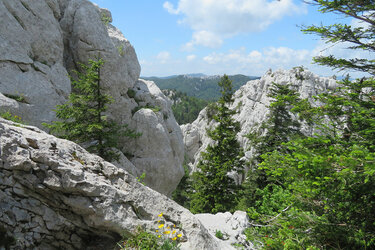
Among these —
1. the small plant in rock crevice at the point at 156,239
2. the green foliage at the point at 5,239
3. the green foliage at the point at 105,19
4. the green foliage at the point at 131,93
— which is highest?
the green foliage at the point at 105,19

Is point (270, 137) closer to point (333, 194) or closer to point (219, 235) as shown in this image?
point (219, 235)

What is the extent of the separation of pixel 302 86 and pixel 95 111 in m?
68.0

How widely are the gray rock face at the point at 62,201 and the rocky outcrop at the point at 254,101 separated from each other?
5766 cm

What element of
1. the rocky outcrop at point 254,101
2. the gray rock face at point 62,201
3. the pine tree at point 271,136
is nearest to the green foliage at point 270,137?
Answer: the pine tree at point 271,136

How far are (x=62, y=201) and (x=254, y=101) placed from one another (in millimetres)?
74639

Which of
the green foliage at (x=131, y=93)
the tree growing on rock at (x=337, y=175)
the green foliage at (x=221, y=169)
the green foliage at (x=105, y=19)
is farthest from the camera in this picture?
the green foliage at (x=105, y=19)

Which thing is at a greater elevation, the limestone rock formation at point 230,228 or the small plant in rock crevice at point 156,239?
the small plant in rock crevice at point 156,239

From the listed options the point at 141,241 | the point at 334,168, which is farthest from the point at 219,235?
the point at 334,168

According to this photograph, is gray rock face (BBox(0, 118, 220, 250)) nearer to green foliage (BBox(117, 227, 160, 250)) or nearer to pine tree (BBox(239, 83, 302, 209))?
green foliage (BBox(117, 227, 160, 250))

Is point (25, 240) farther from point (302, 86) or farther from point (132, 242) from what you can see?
point (302, 86)

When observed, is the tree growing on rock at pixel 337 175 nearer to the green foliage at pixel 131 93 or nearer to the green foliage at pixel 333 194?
the green foliage at pixel 333 194

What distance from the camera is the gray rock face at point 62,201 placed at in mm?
4695

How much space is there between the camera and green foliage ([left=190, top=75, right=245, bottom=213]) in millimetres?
17953

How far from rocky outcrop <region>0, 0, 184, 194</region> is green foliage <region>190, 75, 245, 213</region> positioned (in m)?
5.73
